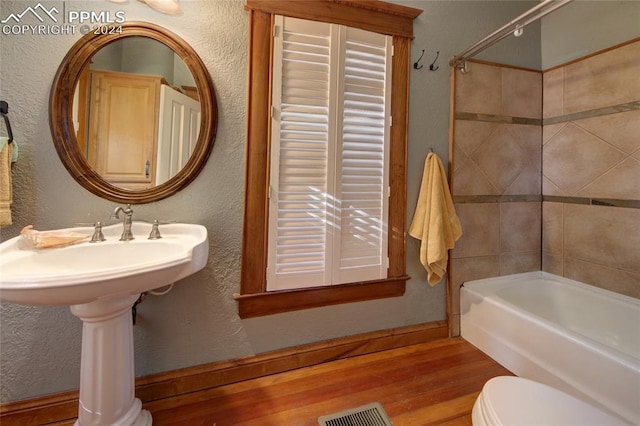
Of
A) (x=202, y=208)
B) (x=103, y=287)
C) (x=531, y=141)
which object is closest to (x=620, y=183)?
(x=531, y=141)

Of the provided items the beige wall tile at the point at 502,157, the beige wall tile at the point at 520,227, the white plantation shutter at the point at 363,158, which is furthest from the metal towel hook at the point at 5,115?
the beige wall tile at the point at 520,227

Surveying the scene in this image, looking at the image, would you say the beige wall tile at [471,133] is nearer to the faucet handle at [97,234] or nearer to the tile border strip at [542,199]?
the tile border strip at [542,199]

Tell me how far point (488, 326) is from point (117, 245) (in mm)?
2019

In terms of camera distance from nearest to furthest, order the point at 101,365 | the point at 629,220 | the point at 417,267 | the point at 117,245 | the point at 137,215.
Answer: the point at 101,365
the point at 117,245
the point at 137,215
the point at 629,220
the point at 417,267

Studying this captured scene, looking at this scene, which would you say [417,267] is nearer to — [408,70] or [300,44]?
[408,70]

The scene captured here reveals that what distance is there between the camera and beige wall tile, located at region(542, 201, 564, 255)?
191cm

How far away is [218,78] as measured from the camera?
135 cm

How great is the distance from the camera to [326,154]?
4.88 ft

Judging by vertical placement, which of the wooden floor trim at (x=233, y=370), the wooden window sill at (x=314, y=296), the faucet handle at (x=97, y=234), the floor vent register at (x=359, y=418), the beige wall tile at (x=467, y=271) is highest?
the faucet handle at (x=97, y=234)

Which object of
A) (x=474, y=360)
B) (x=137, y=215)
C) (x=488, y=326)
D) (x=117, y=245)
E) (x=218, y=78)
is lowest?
(x=474, y=360)

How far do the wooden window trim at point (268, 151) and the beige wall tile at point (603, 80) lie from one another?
119cm

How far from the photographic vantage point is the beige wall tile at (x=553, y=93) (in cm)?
190

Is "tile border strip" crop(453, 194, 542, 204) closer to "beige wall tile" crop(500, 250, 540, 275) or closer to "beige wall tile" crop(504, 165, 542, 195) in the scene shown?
"beige wall tile" crop(504, 165, 542, 195)

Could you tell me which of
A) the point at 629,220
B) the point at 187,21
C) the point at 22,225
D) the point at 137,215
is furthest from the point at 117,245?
the point at 629,220
